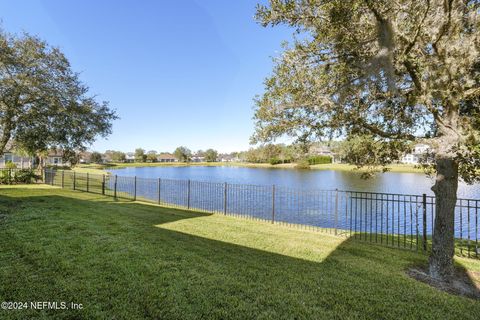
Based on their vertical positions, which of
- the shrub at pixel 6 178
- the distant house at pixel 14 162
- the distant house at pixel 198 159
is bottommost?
the shrub at pixel 6 178

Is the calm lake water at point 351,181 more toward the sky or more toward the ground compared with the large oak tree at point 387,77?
more toward the ground

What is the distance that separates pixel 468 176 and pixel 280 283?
4503 mm

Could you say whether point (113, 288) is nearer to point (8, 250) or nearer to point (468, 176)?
point (8, 250)

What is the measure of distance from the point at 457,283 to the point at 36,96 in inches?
544

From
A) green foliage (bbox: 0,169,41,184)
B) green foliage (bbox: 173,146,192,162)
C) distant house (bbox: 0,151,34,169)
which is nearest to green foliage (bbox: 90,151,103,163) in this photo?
distant house (bbox: 0,151,34,169)

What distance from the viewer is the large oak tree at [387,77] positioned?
4094 millimetres

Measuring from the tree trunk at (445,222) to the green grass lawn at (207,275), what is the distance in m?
0.62

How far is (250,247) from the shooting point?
592 cm

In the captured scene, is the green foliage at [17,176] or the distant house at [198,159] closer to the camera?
the green foliage at [17,176]

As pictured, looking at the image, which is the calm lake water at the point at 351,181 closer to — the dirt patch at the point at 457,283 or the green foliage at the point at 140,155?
the dirt patch at the point at 457,283

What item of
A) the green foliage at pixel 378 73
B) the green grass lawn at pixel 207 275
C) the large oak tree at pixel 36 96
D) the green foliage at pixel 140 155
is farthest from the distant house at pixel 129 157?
the green foliage at pixel 378 73

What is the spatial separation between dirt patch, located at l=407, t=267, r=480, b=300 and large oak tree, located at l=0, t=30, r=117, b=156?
12.5m

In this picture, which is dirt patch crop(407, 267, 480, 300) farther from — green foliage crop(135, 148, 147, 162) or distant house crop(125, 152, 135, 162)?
distant house crop(125, 152, 135, 162)

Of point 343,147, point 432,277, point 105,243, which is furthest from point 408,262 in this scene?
point 105,243
